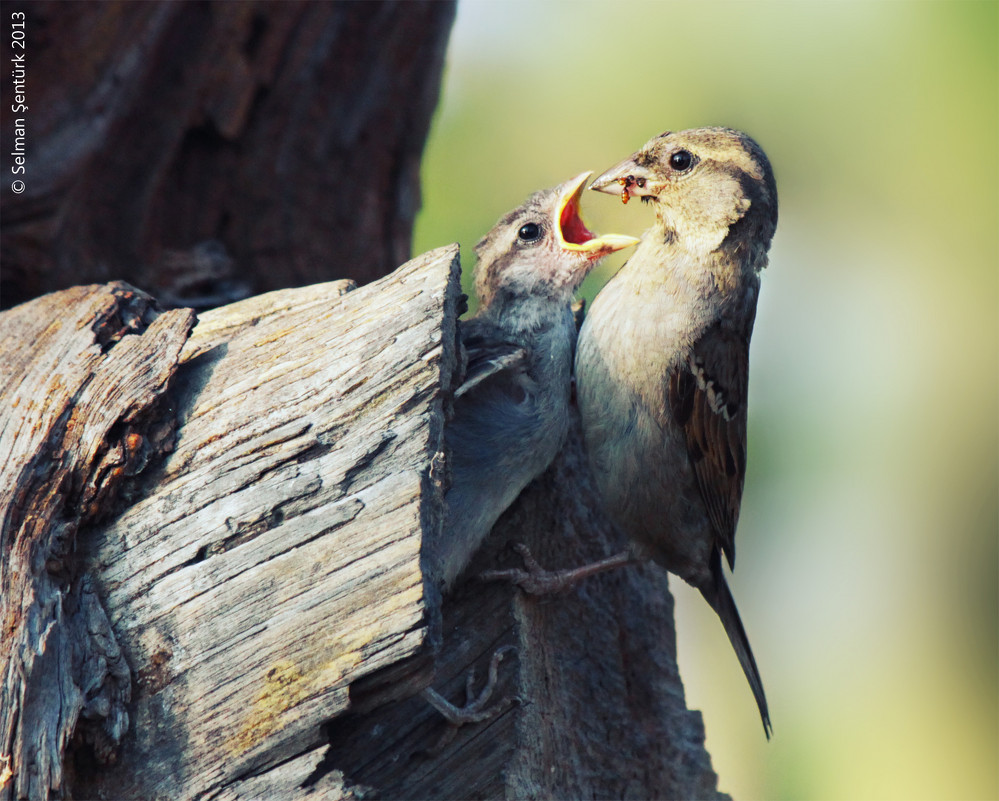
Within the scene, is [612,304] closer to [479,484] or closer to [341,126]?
[479,484]

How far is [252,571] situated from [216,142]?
2497 mm

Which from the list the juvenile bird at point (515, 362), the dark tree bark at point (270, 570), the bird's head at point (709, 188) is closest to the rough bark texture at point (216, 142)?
the dark tree bark at point (270, 570)

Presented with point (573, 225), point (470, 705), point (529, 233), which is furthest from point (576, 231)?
point (470, 705)

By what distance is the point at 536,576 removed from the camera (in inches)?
119

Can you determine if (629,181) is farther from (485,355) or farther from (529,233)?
(485,355)

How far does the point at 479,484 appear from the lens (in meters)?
3.05

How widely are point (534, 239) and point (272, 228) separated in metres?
1.29

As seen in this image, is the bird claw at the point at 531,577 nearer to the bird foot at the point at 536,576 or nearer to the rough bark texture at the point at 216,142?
the bird foot at the point at 536,576

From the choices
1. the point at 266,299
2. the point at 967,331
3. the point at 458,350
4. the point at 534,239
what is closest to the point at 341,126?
the point at 534,239

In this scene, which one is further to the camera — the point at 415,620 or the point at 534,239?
the point at 534,239

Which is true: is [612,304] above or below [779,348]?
above

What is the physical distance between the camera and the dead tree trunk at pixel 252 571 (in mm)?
2312

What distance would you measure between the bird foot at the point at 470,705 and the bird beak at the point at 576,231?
1617 mm

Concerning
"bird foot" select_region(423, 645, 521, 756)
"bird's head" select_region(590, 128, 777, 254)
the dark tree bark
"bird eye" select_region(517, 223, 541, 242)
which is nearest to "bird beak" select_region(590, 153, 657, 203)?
"bird's head" select_region(590, 128, 777, 254)
